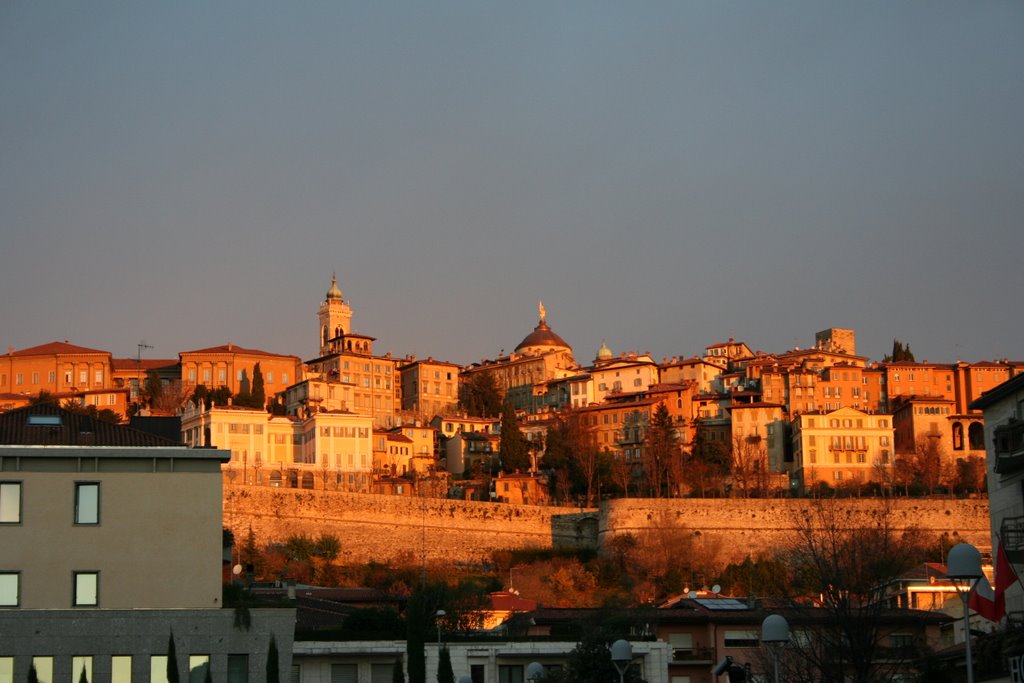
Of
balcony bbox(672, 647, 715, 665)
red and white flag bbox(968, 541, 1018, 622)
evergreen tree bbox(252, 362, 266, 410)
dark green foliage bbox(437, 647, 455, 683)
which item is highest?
evergreen tree bbox(252, 362, 266, 410)

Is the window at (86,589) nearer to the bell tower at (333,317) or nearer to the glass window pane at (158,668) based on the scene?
the glass window pane at (158,668)

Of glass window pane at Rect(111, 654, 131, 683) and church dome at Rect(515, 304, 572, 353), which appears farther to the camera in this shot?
church dome at Rect(515, 304, 572, 353)

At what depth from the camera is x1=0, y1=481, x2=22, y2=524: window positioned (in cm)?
3319

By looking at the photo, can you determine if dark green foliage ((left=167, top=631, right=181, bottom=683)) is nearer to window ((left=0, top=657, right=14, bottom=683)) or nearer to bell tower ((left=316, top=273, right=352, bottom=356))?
window ((left=0, top=657, right=14, bottom=683))

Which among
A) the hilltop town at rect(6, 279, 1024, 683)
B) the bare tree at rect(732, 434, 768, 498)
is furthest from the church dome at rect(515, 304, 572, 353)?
the bare tree at rect(732, 434, 768, 498)

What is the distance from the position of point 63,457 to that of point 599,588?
57.4m

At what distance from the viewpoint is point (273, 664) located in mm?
33406

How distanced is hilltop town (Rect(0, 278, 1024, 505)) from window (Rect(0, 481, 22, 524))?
6543 cm

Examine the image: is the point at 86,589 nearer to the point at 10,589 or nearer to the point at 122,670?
the point at 10,589

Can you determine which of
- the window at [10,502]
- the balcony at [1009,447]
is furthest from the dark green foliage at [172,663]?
the balcony at [1009,447]

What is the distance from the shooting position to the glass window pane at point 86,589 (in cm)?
3312

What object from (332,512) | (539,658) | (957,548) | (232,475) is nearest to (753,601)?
(539,658)

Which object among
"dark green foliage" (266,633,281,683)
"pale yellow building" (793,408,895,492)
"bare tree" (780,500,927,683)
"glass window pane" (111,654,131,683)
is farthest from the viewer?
"pale yellow building" (793,408,895,492)

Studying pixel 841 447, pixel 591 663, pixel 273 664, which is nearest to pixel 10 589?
pixel 273 664
